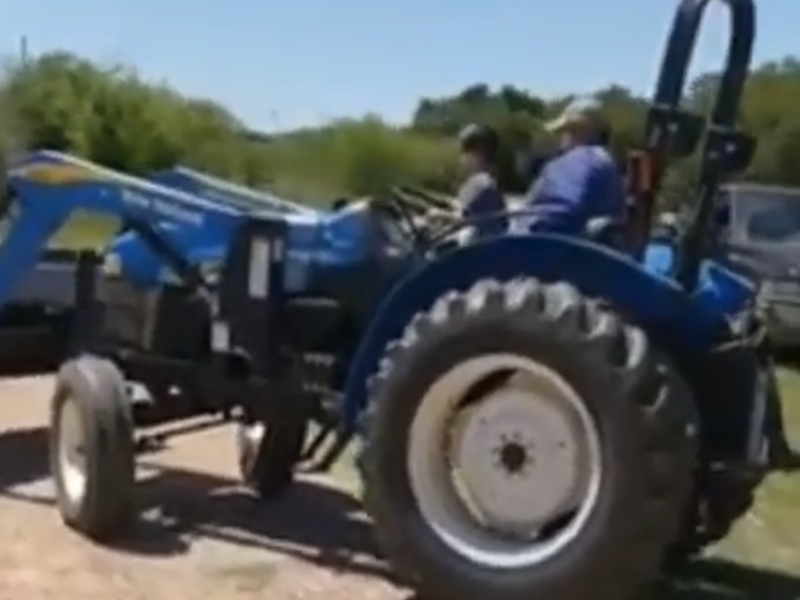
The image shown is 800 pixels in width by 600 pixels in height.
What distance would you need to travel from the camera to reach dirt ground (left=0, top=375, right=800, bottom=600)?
7816 mm

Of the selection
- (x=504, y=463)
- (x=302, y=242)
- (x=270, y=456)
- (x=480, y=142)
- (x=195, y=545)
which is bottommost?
(x=195, y=545)

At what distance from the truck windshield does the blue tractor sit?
945 cm

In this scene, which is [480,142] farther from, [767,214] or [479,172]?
[767,214]

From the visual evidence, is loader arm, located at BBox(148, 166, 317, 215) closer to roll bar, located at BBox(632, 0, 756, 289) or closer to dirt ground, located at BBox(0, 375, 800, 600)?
dirt ground, located at BBox(0, 375, 800, 600)

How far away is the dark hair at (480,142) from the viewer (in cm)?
909

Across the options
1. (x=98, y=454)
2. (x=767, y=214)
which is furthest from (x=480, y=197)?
(x=767, y=214)

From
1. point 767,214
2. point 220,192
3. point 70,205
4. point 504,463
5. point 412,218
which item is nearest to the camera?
point 504,463

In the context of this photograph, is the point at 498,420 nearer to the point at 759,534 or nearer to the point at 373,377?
the point at 373,377

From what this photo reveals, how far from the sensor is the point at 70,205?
9.15 metres

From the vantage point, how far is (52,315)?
9977mm

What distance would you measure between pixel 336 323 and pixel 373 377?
3.08 feet

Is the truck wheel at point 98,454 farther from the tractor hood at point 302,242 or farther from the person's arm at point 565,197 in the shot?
the person's arm at point 565,197

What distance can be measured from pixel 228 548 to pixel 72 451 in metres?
0.91

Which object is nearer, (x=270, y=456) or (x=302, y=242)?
(x=302, y=242)
